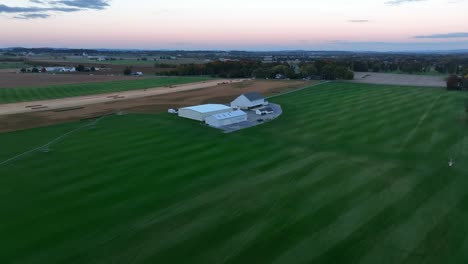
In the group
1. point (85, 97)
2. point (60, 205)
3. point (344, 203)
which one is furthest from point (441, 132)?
point (85, 97)

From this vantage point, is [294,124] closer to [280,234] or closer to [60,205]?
[280,234]

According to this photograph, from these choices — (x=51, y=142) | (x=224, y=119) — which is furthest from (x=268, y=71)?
(x=51, y=142)

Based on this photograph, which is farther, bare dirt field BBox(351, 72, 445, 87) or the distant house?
the distant house

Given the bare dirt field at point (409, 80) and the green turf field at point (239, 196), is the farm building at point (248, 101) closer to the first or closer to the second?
the green turf field at point (239, 196)

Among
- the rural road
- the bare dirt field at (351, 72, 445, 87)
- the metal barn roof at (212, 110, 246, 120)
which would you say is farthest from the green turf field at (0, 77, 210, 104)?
the bare dirt field at (351, 72, 445, 87)

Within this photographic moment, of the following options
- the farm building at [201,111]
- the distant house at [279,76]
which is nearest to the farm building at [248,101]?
the farm building at [201,111]

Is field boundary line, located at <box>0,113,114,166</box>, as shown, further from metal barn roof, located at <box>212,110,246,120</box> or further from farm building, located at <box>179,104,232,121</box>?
metal barn roof, located at <box>212,110,246,120</box>

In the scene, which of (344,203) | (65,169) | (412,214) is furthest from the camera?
(65,169)
